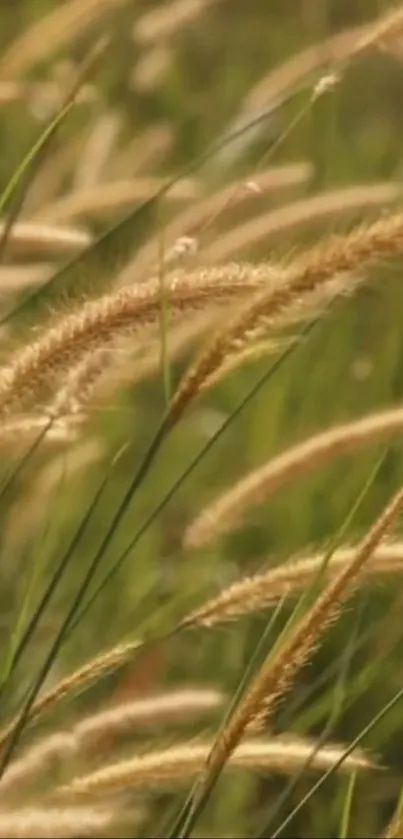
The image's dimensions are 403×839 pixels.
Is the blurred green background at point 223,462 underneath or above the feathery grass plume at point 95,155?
underneath

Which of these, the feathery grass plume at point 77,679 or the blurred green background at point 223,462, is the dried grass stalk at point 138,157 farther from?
the feathery grass plume at point 77,679

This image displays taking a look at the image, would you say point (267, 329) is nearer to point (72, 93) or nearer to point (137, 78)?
point (72, 93)

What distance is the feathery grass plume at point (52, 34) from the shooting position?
0.66m

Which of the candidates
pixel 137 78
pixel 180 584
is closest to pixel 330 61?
pixel 180 584

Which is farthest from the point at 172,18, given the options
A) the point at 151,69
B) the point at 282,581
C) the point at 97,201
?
the point at 151,69

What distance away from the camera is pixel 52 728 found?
983 mm

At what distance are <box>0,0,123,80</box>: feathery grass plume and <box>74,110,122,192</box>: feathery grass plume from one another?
1.39 ft

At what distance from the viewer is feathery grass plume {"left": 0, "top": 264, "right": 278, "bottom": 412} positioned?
0.48 m

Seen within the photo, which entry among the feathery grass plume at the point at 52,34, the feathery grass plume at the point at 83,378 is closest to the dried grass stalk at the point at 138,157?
the feathery grass plume at the point at 52,34

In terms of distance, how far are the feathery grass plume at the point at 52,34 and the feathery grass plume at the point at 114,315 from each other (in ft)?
0.64

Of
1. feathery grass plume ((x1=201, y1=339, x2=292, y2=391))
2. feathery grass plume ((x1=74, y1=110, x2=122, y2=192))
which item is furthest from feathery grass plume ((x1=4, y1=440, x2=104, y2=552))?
feathery grass plume ((x1=201, y1=339, x2=292, y2=391))

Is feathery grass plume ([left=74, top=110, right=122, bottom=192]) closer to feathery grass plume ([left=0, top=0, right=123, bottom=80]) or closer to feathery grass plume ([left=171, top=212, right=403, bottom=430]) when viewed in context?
feathery grass plume ([left=0, top=0, right=123, bottom=80])

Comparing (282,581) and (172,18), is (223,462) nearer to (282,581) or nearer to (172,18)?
(172,18)

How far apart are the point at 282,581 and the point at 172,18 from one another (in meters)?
0.60
